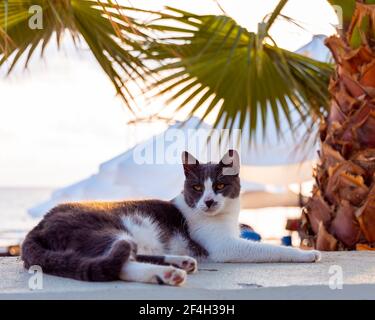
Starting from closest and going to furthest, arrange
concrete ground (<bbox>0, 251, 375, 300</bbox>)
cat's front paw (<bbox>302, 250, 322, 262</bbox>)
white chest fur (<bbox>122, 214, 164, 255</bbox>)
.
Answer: concrete ground (<bbox>0, 251, 375, 300</bbox>), white chest fur (<bbox>122, 214, 164, 255</bbox>), cat's front paw (<bbox>302, 250, 322, 262</bbox>)

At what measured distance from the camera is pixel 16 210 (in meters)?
22.8

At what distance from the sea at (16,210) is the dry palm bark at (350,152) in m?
8.21

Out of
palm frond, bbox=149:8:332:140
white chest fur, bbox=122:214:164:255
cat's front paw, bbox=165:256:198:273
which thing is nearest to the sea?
palm frond, bbox=149:8:332:140

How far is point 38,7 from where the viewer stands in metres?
3.20

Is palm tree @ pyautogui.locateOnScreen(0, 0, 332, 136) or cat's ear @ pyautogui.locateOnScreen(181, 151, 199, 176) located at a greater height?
palm tree @ pyautogui.locateOnScreen(0, 0, 332, 136)

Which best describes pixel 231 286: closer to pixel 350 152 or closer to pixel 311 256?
pixel 311 256

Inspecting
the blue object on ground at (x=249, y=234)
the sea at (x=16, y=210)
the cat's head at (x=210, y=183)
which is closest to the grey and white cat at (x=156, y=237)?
the cat's head at (x=210, y=183)

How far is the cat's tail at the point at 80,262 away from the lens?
1.92m

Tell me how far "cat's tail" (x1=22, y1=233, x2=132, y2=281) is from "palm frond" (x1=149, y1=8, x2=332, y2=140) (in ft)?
5.10

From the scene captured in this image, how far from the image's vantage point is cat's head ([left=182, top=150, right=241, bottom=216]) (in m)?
2.61

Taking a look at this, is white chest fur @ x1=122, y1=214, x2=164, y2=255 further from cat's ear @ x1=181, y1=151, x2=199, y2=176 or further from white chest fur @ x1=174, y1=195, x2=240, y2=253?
cat's ear @ x1=181, y1=151, x2=199, y2=176

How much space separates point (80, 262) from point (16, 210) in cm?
2166
